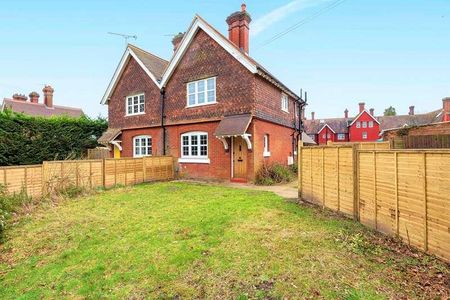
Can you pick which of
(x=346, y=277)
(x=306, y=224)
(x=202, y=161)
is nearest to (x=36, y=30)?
(x=202, y=161)

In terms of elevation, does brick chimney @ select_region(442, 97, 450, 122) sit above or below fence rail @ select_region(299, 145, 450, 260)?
above

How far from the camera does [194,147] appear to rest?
16.0 m

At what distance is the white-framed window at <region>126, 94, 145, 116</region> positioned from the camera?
19.1 m

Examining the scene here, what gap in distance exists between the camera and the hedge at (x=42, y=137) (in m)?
15.9

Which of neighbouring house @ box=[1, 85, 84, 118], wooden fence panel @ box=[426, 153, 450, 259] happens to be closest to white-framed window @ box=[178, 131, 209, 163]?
wooden fence panel @ box=[426, 153, 450, 259]

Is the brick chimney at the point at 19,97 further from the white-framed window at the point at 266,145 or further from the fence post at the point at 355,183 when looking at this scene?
the fence post at the point at 355,183

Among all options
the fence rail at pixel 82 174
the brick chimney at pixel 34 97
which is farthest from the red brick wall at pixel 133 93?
the brick chimney at pixel 34 97

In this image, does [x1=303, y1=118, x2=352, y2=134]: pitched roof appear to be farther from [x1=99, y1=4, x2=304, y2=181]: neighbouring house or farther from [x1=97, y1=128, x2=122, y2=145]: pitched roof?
[x1=97, y1=128, x2=122, y2=145]: pitched roof

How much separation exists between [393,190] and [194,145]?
12.3 m

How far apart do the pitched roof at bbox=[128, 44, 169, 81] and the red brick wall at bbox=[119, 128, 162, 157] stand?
157 inches

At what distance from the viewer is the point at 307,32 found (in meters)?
14.9

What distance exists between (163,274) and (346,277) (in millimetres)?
3001

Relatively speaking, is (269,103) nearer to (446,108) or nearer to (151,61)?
(151,61)

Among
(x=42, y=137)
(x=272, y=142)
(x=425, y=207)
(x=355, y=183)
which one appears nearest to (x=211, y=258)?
(x=425, y=207)
